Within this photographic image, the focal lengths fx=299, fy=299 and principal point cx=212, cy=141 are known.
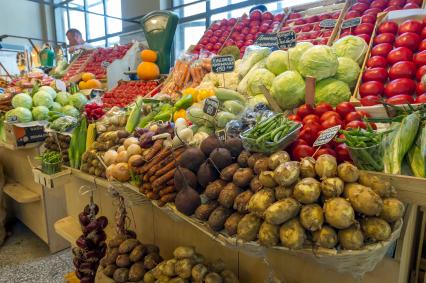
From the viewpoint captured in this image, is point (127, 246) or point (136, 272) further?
point (127, 246)

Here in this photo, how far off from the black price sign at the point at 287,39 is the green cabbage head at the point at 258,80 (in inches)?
9.9

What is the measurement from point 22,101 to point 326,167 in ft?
10.7

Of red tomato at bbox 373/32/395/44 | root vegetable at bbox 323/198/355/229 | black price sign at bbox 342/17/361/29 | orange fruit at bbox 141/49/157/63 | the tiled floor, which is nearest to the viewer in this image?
root vegetable at bbox 323/198/355/229

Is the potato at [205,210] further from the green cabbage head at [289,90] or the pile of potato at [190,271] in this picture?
the green cabbage head at [289,90]

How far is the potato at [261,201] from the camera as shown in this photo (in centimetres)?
90

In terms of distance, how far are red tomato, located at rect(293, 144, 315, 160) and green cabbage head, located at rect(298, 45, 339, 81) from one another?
70 cm

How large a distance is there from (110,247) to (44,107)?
6.77 feet

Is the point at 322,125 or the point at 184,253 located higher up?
the point at 322,125

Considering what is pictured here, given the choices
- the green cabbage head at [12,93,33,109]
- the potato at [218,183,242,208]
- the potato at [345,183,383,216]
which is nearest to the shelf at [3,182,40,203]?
the green cabbage head at [12,93,33,109]

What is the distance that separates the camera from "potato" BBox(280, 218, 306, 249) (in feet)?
2.70

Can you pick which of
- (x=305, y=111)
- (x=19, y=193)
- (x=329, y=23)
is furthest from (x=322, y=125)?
(x=19, y=193)

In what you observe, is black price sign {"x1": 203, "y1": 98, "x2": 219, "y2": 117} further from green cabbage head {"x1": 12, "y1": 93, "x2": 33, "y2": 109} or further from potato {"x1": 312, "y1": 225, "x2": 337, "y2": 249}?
green cabbage head {"x1": 12, "y1": 93, "x2": 33, "y2": 109}

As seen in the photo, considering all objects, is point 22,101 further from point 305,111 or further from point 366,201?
point 366,201

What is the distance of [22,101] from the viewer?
3109mm
